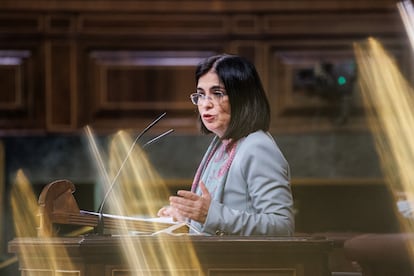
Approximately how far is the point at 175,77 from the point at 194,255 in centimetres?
278

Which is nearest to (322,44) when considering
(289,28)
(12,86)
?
(289,28)

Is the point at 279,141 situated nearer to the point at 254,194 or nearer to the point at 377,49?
the point at 377,49

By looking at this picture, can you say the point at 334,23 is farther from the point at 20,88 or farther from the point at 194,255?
the point at 194,255

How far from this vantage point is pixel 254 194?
2.20 metres

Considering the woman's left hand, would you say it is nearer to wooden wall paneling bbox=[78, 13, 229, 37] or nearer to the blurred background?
the blurred background

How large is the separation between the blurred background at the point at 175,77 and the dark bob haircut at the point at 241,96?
7.82 ft

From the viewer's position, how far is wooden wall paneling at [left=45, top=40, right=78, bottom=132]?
473cm

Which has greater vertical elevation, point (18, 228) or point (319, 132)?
point (319, 132)

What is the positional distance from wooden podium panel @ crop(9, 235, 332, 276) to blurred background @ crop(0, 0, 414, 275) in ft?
8.63

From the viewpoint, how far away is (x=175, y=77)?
4750 millimetres

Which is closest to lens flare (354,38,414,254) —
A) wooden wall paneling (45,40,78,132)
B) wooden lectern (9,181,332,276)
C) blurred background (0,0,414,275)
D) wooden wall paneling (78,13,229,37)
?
blurred background (0,0,414,275)

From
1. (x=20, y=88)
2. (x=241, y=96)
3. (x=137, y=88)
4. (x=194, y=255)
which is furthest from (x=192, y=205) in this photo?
(x=20, y=88)

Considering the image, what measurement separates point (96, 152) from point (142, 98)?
1.26 ft

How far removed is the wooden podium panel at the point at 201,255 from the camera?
203 cm
